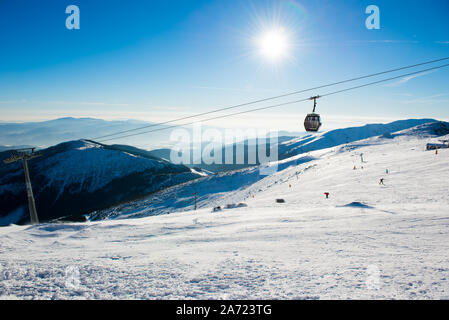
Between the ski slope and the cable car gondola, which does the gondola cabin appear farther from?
the ski slope

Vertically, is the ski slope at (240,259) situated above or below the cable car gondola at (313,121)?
below

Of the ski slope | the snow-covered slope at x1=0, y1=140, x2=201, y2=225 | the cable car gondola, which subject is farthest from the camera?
the snow-covered slope at x1=0, y1=140, x2=201, y2=225

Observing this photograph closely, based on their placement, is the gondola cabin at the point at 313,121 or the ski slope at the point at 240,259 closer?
the ski slope at the point at 240,259

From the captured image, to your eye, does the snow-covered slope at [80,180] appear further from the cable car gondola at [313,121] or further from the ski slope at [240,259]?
the ski slope at [240,259]

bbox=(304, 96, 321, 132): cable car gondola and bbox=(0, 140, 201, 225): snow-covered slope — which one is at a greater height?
bbox=(304, 96, 321, 132): cable car gondola

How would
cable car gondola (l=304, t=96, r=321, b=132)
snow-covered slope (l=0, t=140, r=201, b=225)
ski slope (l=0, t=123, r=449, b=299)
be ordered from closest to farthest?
ski slope (l=0, t=123, r=449, b=299)
cable car gondola (l=304, t=96, r=321, b=132)
snow-covered slope (l=0, t=140, r=201, b=225)

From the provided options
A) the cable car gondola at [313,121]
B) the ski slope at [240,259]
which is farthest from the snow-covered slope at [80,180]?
the ski slope at [240,259]

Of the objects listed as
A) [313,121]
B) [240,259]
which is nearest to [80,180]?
[313,121]

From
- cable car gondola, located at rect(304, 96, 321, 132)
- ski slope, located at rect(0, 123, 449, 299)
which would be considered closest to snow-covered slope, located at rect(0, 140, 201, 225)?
cable car gondola, located at rect(304, 96, 321, 132)

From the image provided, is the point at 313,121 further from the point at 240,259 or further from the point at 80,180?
the point at 80,180
